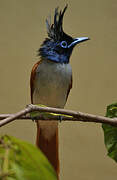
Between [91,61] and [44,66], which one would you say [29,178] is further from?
[91,61]

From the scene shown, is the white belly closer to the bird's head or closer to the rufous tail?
the bird's head

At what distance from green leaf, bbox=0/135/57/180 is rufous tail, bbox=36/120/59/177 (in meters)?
0.66

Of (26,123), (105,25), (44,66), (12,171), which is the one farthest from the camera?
(105,25)

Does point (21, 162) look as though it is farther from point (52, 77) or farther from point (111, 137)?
point (52, 77)

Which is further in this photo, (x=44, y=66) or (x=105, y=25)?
(x=105, y=25)

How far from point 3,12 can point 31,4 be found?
0.17m

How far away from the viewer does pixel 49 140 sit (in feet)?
3.27

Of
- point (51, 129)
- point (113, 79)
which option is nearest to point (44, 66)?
point (51, 129)

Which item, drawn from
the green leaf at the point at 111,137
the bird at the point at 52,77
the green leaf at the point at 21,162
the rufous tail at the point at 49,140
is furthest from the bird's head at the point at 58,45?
the green leaf at the point at 21,162

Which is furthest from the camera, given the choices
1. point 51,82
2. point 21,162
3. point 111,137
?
point 51,82

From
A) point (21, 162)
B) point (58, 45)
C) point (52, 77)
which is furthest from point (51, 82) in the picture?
point (21, 162)

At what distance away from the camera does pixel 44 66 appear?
96cm

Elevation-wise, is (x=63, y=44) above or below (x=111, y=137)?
above

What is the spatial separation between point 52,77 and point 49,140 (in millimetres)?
244
